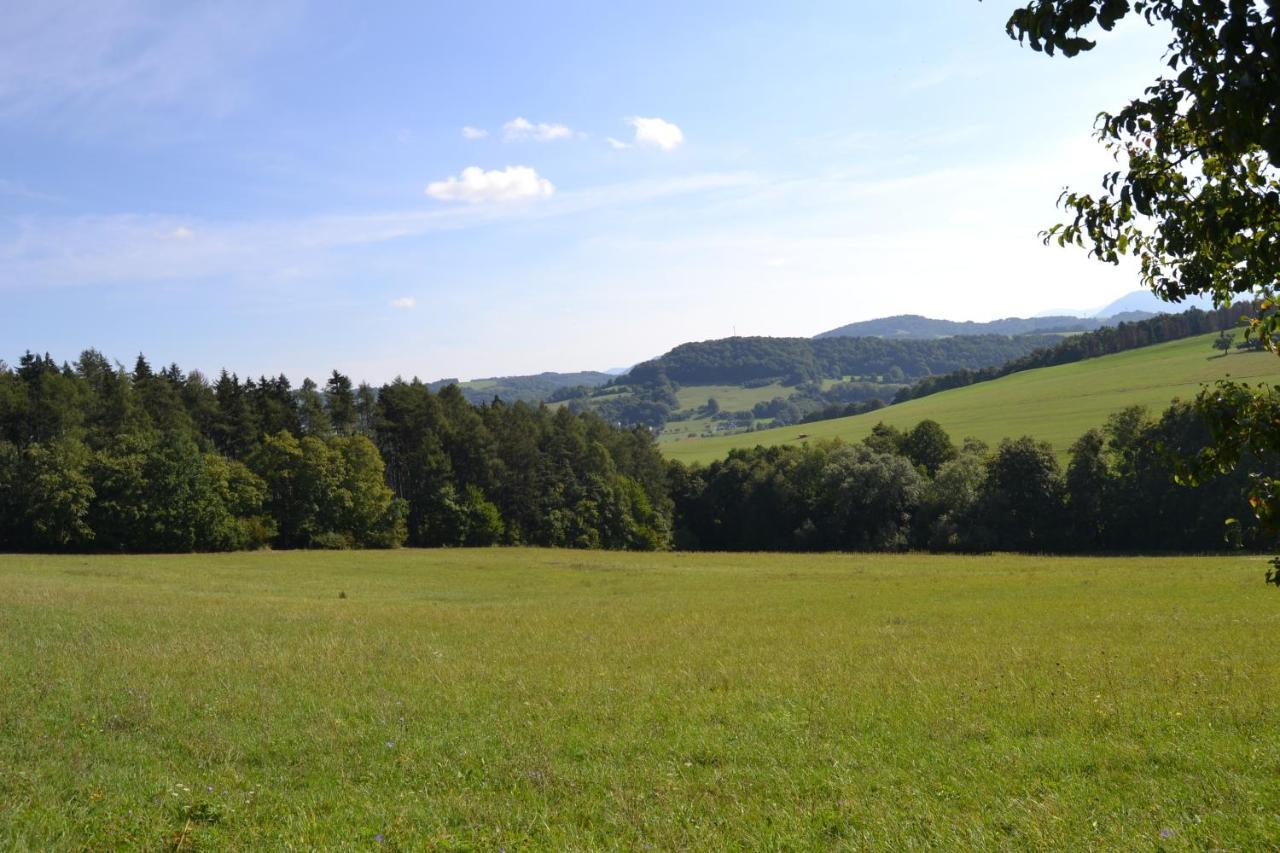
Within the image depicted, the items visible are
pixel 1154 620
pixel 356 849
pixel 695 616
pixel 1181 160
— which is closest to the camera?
pixel 1181 160

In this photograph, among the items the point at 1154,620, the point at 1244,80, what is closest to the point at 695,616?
the point at 1154,620

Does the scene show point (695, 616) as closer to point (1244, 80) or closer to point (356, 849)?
point (356, 849)

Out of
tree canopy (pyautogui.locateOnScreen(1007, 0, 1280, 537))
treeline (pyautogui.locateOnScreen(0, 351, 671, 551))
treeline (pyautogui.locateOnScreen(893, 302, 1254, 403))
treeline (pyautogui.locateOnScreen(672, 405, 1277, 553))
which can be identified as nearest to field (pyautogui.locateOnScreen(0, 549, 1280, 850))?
tree canopy (pyautogui.locateOnScreen(1007, 0, 1280, 537))

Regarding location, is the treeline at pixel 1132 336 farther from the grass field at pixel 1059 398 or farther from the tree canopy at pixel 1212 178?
the tree canopy at pixel 1212 178

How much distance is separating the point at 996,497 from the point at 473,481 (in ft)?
180

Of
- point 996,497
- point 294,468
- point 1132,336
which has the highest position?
point 1132,336

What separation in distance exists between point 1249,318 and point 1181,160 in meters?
1.37

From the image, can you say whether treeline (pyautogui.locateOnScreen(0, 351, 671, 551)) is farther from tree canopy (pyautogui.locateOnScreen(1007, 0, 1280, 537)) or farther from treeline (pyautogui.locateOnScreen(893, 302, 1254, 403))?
treeline (pyautogui.locateOnScreen(893, 302, 1254, 403))

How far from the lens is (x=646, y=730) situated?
12.1 meters

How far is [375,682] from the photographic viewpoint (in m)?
15.8

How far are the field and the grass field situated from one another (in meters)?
92.3

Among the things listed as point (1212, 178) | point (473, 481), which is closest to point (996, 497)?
point (473, 481)

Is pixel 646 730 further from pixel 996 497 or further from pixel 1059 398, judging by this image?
pixel 1059 398

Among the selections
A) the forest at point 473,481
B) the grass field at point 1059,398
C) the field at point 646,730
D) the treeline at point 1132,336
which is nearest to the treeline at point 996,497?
the forest at point 473,481
